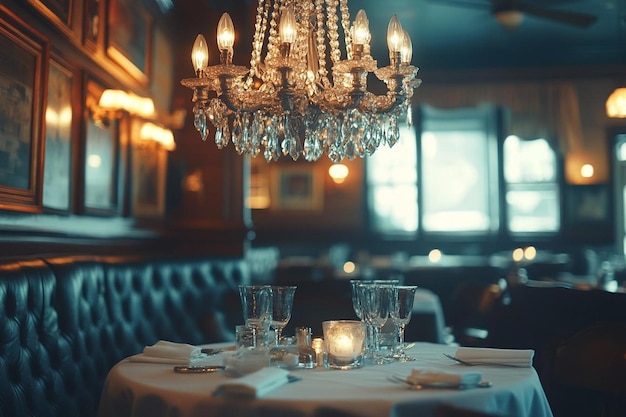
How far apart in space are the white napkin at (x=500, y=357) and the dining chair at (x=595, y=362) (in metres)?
0.28

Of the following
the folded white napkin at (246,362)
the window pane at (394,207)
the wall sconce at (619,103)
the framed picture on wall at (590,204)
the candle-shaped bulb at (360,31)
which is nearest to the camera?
the folded white napkin at (246,362)

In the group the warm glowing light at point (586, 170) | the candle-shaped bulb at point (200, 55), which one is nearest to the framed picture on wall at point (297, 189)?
the warm glowing light at point (586, 170)

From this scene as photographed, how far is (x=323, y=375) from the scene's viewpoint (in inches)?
72.7

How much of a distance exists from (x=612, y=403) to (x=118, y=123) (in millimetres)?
3819

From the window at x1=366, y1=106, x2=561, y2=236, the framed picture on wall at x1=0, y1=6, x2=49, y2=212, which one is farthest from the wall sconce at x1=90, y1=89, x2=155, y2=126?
the window at x1=366, y1=106, x2=561, y2=236

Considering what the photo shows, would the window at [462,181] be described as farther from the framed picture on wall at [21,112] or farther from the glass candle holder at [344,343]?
the glass candle holder at [344,343]

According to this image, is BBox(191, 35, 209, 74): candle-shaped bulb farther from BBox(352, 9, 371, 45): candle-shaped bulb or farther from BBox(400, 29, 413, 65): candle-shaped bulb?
BBox(400, 29, 413, 65): candle-shaped bulb

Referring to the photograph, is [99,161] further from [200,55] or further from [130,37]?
[200,55]

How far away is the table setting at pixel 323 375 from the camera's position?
1.57m

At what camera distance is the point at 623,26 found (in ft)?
28.0

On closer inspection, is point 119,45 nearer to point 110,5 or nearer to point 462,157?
point 110,5

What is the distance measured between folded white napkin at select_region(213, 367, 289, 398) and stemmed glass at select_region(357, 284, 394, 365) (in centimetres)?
45

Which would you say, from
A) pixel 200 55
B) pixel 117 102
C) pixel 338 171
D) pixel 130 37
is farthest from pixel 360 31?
pixel 338 171

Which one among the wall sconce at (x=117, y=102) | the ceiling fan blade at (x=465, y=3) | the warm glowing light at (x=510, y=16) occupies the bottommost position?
the wall sconce at (x=117, y=102)
